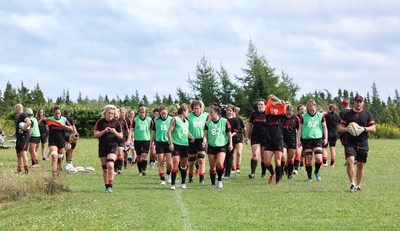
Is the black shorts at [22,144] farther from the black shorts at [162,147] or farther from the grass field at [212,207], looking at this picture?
the black shorts at [162,147]

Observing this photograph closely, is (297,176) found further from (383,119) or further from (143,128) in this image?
(383,119)

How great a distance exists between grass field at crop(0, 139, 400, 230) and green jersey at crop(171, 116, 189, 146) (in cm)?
122

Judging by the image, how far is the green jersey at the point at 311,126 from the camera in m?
17.1

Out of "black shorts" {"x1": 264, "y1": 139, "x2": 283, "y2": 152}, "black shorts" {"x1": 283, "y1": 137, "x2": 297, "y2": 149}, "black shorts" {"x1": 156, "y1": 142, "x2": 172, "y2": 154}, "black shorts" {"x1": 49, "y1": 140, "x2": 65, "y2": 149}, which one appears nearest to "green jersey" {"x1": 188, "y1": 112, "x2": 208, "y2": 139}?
"black shorts" {"x1": 156, "y1": 142, "x2": 172, "y2": 154}

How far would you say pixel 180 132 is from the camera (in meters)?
15.2

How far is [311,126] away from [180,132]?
4.18 m

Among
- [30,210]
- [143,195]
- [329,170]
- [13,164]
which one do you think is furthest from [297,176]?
[13,164]

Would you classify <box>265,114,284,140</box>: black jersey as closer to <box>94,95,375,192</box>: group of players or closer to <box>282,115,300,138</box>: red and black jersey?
<box>94,95,375,192</box>: group of players

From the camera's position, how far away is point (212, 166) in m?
15.6

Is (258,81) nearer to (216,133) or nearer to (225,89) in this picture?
(225,89)

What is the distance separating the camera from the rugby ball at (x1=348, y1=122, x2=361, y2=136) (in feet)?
44.2

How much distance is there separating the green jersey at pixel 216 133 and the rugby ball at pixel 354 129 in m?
3.34

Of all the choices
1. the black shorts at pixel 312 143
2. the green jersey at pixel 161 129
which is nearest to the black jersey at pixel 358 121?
the black shorts at pixel 312 143

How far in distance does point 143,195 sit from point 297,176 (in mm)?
6185
